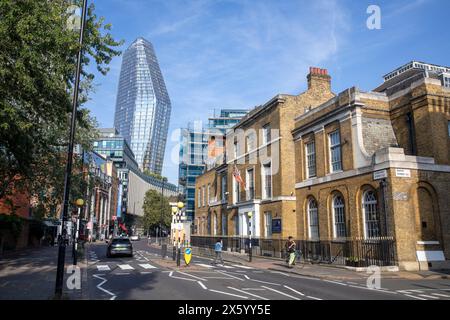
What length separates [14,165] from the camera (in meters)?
19.0

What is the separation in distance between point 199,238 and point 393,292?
34746mm

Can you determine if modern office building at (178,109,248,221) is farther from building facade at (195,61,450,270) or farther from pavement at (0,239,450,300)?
pavement at (0,239,450,300)

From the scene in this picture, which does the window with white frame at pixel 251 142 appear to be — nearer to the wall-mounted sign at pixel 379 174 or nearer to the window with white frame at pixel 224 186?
the window with white frame at pixel 224 186

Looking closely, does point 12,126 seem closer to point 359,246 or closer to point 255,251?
point 359,246

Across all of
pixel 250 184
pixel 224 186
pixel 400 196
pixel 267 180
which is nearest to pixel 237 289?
pixel 400 196

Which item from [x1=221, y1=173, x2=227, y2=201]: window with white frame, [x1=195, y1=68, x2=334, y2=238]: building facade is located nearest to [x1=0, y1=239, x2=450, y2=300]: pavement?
[x1=195, y1=68, x2=334, y2=238]: building facade

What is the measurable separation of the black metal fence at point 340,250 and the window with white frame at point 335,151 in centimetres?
490

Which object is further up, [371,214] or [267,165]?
[267,165]

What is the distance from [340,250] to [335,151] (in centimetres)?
653

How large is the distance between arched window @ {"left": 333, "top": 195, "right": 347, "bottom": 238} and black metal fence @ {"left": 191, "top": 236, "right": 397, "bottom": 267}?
25.5 inches

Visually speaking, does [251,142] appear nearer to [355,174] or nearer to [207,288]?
[355,174]

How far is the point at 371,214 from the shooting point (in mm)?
22281

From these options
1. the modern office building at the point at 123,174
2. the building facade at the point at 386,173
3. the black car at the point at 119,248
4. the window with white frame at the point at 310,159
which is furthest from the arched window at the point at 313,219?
the modern office building at the point at 123,174

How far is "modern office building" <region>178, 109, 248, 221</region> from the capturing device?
283 ft
